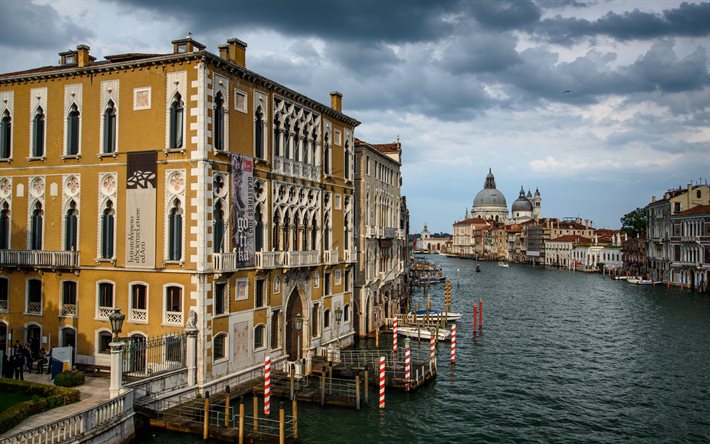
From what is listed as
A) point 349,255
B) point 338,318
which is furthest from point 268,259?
point 349,255

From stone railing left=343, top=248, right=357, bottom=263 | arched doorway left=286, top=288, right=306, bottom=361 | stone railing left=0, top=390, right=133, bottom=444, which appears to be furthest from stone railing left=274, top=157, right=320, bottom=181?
stone railing left=0, top=390, right=133, bottom=444

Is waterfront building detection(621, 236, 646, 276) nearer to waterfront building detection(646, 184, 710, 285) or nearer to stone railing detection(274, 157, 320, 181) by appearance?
waterfront building detection(646, 184, 710, 285)

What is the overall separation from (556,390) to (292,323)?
41.9 ft

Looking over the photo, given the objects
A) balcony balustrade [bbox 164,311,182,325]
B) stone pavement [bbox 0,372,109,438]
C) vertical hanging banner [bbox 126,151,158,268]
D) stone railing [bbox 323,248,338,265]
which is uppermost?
vertical hanging banner [bbox 126,151,158,268]

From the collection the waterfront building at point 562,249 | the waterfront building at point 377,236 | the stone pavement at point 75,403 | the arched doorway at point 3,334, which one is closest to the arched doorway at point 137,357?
the stone pavement at point 75,403

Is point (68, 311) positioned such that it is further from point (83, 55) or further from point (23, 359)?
point (83, 55)

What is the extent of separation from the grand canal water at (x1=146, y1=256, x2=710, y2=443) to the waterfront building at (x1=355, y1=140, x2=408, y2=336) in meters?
5.81

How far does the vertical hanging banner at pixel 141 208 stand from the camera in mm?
22709

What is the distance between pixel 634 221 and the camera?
130875 millimetres

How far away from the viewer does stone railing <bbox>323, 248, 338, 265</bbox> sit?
31.7 metres

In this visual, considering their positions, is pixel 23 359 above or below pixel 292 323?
below

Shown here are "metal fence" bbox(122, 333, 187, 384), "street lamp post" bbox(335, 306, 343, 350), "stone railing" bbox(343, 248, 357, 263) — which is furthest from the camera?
"stone railing" bbox(343, 248, 357, 263)

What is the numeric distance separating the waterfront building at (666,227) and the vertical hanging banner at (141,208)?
8007 centimetres

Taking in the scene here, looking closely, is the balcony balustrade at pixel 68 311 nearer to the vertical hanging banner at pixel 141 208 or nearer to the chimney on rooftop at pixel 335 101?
the vertical hanging banner at pixel 141 208
